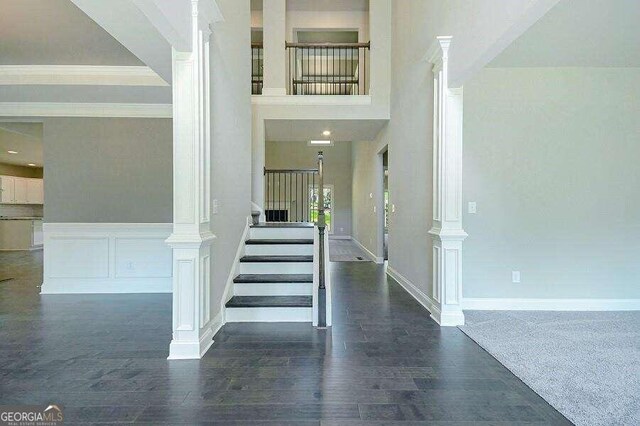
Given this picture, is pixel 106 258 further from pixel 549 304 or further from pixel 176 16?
pixel 549 304

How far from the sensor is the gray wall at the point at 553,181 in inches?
144

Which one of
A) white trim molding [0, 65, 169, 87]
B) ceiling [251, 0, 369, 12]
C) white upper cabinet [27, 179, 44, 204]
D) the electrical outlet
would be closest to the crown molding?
white trim molding [0, 65, 169, 87]

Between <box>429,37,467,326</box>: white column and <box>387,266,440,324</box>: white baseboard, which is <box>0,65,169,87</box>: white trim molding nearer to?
<box>429,37,467,326</box>: white column

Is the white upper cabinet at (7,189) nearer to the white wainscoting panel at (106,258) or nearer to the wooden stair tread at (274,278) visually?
the white wainscoting panel at (106,258)

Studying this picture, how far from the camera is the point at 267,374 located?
7.26 feet

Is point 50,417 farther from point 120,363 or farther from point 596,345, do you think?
point 596,345

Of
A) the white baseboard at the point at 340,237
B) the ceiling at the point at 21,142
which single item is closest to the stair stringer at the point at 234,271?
the ceiling at the point at 21,142

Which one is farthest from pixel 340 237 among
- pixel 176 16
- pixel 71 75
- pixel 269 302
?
pixel 176 16

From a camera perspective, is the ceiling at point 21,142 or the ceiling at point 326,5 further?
the ceiling at point 326,5

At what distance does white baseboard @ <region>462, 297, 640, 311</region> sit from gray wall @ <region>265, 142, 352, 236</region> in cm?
854

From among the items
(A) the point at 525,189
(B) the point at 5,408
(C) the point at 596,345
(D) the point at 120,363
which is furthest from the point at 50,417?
(A) the point at 525,189

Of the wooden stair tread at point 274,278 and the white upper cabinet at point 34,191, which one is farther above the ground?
the white upper cabinet at point 34,191

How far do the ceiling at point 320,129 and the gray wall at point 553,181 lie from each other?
239 cm

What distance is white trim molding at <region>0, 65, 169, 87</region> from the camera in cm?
393
